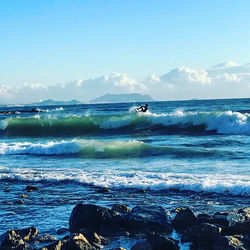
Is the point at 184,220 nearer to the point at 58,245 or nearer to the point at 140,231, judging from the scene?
the point at 140,231

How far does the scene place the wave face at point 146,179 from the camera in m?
11.3

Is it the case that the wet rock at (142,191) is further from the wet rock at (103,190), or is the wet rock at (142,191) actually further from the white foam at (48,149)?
the white foam at (48,149)

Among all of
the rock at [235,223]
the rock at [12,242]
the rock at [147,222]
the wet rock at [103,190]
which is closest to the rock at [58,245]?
the rock at [12,242]

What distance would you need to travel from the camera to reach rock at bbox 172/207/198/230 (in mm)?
8016

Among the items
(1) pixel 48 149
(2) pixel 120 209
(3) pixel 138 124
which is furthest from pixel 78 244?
(3) pixel 138 124

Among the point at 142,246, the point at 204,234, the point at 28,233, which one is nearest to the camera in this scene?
the point at 142,246

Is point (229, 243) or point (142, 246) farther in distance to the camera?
point (142, 246)

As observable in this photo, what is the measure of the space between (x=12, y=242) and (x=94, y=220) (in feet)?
5.42

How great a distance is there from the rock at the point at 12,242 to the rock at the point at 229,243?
309cm

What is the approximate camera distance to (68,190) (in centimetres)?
1206

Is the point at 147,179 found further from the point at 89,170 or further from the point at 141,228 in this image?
the point at 141,228

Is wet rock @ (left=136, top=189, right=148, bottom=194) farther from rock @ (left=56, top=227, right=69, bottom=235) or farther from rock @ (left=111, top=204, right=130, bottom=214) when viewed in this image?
rock @ (left=56, top=227, right=69, bottom=235)

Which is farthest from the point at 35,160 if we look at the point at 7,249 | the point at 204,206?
the point at 7,249

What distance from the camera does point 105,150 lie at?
2195 centimetres
